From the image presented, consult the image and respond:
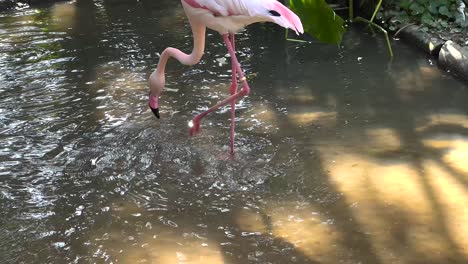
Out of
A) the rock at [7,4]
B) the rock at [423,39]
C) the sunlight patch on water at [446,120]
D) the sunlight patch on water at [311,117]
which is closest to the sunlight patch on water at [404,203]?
the sunlight patch on water at [311,117]

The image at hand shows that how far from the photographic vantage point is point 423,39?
5.43m

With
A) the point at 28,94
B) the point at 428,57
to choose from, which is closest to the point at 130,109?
the point at 28,94

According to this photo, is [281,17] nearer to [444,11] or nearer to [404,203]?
[404,203]

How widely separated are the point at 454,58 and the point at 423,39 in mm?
673

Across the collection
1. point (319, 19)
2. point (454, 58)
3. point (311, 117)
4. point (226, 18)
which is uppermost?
point (226, 18)

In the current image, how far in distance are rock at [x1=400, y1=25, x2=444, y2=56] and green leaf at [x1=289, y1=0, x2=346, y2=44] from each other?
115cm

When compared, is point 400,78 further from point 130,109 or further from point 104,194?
point 104,194

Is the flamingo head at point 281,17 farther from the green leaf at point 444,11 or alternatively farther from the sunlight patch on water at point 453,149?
the green leaf at point 444,11

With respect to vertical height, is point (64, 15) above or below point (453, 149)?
below

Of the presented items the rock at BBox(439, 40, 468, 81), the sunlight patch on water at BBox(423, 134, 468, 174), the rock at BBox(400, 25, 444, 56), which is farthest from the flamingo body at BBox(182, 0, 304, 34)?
the rock at BBox(400, 25, 444, 56)

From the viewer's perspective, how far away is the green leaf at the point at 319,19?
449 centimetres

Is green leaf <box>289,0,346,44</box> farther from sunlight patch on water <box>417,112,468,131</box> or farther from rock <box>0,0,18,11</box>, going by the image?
rock <box>0,0,18,11</box>

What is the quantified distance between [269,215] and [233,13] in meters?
1.15

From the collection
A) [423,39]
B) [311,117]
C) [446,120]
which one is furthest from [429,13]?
[311,117]
